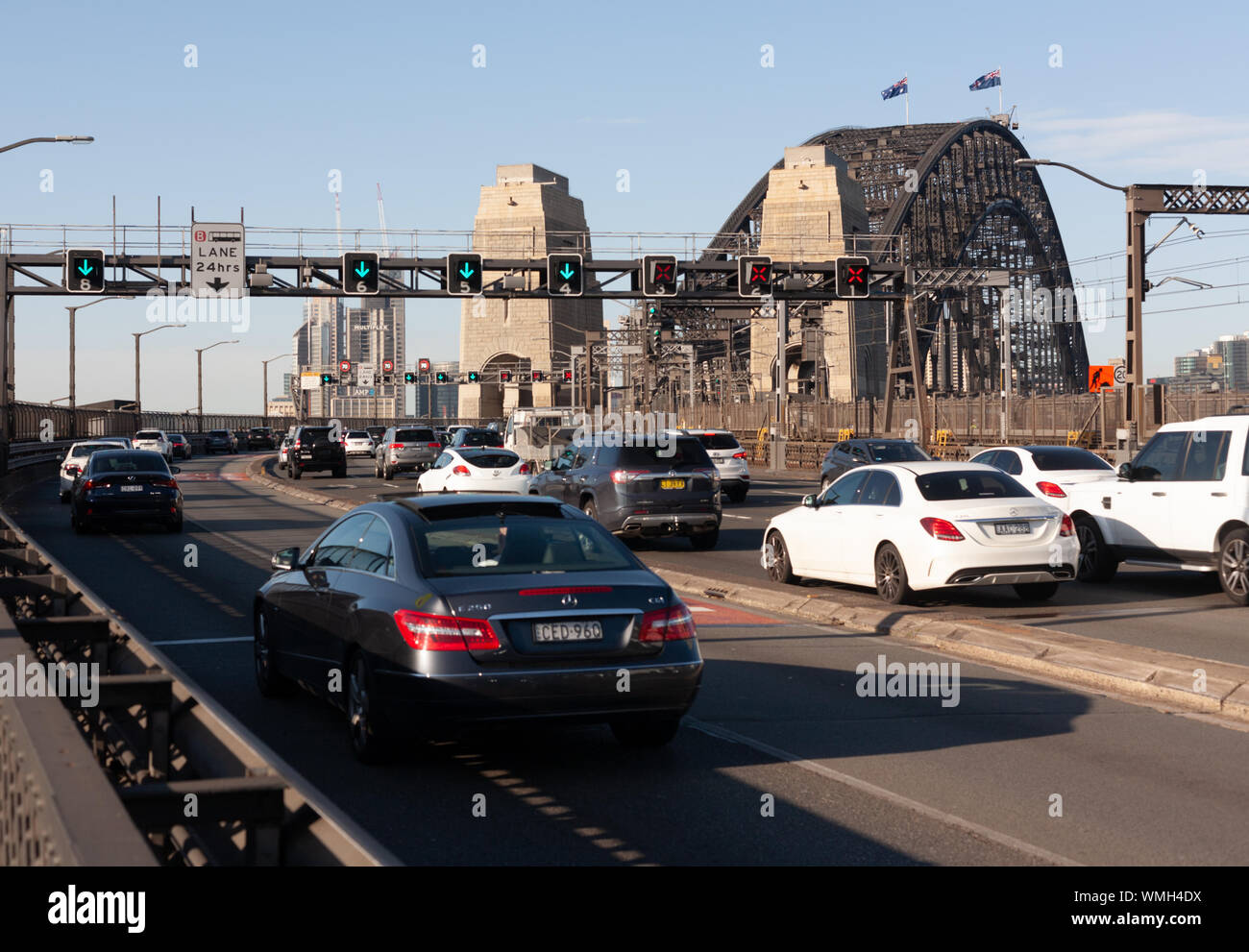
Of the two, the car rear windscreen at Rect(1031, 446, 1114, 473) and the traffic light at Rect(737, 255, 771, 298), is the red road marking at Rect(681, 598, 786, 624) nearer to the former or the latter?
the car rear windscreen at Rect(1031, 446, 1114, 473)

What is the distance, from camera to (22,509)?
115 feet

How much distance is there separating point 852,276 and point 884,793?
41.8 meters

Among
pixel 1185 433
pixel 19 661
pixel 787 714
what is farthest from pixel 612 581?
pixel 1185 433

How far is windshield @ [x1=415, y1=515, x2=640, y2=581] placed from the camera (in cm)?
817

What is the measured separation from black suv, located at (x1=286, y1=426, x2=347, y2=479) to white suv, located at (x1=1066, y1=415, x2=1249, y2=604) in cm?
3562

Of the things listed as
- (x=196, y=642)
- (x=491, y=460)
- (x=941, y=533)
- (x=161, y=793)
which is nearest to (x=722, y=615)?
(x=941, y=533)

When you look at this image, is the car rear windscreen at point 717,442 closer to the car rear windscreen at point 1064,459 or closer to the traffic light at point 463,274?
the traffic light at point 463,274

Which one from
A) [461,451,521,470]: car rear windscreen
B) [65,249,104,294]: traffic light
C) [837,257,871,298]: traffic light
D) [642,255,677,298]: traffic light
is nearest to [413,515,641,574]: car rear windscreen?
[461,451,521,470]: car rear windscreen

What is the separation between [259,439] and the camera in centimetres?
10950

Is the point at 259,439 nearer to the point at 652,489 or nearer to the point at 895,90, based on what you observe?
the point at 895,90


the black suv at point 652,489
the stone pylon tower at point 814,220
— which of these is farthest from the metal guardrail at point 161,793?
the stone pylon tower at point 814,220

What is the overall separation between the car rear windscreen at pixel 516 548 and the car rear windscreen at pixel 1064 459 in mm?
13641
